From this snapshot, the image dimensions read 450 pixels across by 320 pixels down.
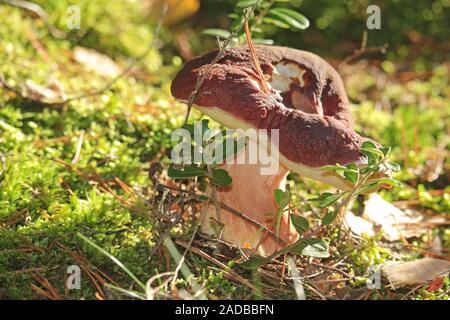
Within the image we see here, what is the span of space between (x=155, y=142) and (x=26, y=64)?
103 centimetres

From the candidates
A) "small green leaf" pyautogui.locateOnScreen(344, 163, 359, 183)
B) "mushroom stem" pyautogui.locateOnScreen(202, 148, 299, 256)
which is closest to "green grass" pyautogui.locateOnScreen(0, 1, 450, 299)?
"mushroom stem" pyautogui.locateOnScreen(202, 148, 299, 256)

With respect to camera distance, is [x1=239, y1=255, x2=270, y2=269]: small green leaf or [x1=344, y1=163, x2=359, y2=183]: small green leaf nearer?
[x1=344, y1=163, x2=359, y2=183]: small green leaf

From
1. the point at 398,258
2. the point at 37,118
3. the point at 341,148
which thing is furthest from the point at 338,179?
the point at 37,118

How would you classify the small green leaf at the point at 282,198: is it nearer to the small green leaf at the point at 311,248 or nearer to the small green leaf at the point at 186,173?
the small green leaf at the point at 311,248

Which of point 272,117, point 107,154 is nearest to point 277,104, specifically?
point 272,117

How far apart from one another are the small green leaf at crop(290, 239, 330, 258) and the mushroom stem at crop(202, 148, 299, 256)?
187mm

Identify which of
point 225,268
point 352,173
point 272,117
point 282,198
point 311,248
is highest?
point 272,117

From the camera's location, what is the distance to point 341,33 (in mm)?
4781

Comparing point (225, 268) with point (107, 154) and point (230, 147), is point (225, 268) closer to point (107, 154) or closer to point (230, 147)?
point (230, 147)

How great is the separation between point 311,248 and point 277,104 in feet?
1.75

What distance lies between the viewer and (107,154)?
2.77 metres

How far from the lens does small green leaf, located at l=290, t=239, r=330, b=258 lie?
1.96 metres

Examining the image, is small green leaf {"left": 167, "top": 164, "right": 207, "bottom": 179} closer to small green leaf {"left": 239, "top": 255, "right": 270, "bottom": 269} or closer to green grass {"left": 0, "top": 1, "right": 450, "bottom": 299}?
green grass {"left": 0, "top": 1, "right": 450, "bottom": 299}
